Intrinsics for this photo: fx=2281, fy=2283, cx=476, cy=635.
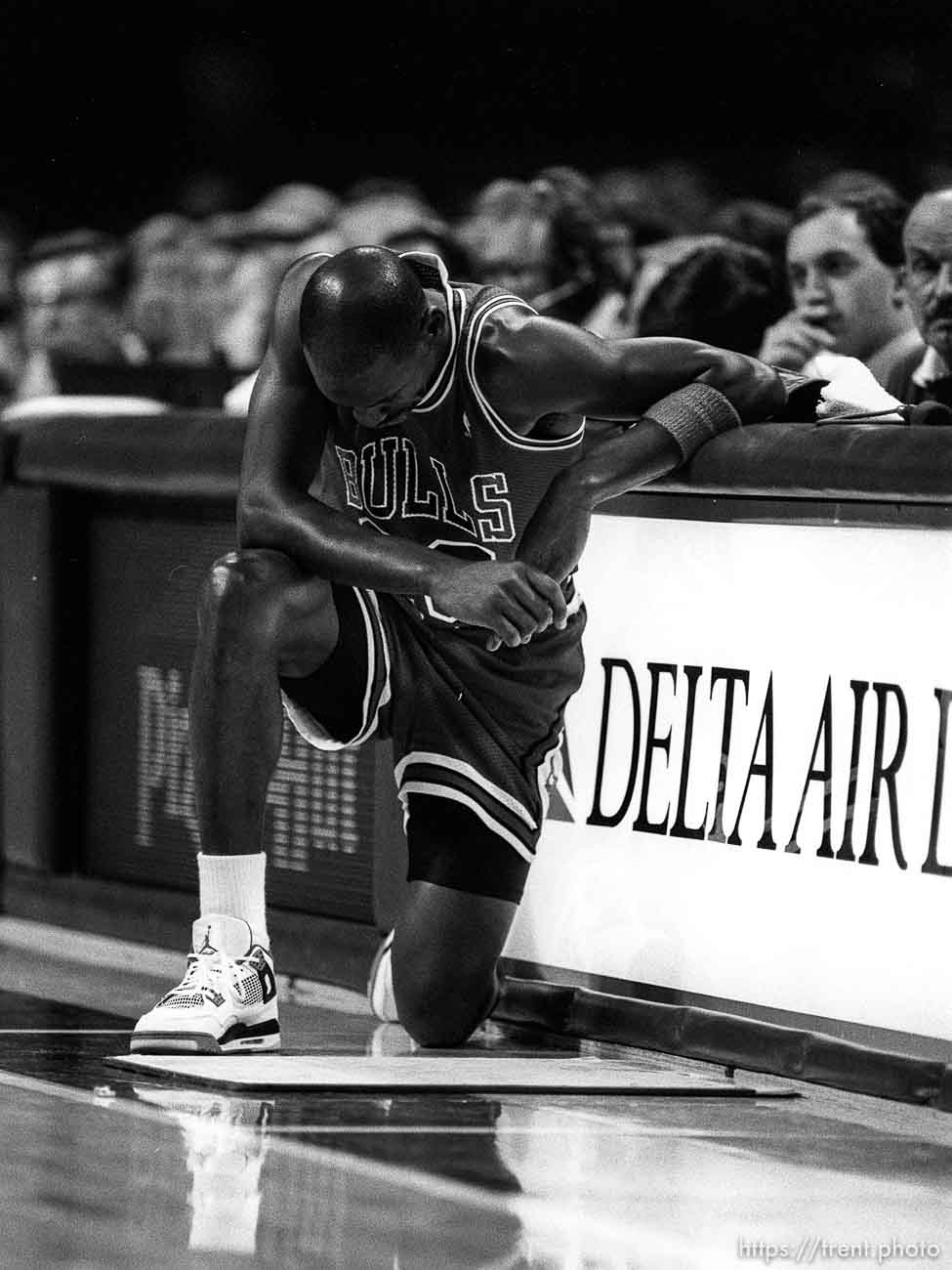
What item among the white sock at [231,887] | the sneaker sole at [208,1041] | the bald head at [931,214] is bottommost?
the sneaker sole at [208,1041]

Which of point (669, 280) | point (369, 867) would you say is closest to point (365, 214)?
point (669, 280)

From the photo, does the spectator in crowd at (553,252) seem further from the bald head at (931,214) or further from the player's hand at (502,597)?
the player's hand at (502,597)

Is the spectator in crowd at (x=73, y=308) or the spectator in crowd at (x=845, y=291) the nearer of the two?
the spectator in crowd at (x=845, y=291)

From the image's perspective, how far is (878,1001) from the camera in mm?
2799

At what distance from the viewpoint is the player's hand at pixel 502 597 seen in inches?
107

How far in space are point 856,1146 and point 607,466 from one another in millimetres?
916

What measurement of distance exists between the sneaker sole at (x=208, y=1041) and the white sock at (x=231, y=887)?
112 mm

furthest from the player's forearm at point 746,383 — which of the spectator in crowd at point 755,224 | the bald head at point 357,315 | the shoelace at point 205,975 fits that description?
the spectator in crowd at point 755,224

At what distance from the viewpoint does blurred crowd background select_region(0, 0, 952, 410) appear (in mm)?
6605

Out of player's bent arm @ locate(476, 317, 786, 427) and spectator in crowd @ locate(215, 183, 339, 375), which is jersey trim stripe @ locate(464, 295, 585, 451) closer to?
player's bent arm @ locate(476, 317, 786, 427)

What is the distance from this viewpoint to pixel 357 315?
107 inches

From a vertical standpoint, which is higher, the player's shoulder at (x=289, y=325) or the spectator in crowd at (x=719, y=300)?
the spectator in crowd at (x=719, y=300)

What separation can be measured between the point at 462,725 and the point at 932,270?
50.4 inches

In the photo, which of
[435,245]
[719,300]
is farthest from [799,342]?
[435,245]
